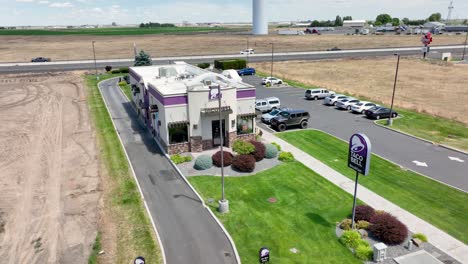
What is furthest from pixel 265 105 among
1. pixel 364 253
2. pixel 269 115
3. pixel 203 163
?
pixel 364 253

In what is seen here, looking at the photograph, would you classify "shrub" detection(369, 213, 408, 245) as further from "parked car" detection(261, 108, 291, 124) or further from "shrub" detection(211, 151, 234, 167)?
"parked car" detection(261, 108, 291, 124)

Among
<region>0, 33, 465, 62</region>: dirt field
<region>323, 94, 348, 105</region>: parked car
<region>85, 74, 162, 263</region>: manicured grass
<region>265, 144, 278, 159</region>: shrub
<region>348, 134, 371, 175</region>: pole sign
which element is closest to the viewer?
<region>85, 74, 162, 263</region>: manicured grass

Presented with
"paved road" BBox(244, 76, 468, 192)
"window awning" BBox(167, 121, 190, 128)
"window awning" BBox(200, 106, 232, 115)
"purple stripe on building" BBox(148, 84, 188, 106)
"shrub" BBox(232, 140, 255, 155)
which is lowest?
"paved road" BBox(244, 76, 468, 192)

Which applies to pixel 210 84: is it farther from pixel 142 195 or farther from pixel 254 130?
pixel 142 195

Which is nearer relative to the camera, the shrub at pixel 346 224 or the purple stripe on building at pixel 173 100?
the shrub at pixel 346 224

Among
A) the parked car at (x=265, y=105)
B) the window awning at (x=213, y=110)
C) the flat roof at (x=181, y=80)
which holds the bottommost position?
the parked car at (x=265, y=105)

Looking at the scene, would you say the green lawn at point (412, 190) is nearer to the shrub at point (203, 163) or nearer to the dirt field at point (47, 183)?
the shrub at point (203, 163)

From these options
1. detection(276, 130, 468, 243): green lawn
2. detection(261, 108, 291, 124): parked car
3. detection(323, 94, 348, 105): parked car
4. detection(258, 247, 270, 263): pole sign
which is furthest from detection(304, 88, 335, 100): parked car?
detection(258, 247, 270, 263): pole sign

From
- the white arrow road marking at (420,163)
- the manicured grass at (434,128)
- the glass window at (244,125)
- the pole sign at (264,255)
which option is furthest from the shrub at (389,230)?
the manicured grass at (434,128)
